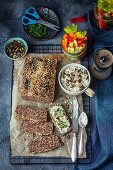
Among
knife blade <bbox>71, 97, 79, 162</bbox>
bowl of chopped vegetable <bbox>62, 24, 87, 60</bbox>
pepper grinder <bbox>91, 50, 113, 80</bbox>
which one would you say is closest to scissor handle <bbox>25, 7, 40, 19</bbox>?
bowl of chopped vegetable <bbox>62, 24, 87, 60</bbox>

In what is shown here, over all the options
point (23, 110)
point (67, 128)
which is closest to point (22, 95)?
point (23, 110)

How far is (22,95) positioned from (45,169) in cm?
165

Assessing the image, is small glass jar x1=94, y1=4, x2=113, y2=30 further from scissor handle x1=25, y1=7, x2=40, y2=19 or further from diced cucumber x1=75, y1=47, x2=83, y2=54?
scissor handle x1=25, y1=7, x2=40, y2=19

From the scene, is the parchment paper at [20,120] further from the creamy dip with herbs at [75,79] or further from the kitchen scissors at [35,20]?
the kitchen scissors at [35,20]

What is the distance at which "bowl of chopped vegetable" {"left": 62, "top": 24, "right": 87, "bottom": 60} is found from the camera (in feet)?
16.9

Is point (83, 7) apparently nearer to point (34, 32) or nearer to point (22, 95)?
point (34, 32)

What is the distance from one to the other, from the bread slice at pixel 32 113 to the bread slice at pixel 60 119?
18 cm

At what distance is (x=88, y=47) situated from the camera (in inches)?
229

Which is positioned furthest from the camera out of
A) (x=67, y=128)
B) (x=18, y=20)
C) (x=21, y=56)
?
(x=18, y=20)

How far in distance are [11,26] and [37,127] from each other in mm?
2445

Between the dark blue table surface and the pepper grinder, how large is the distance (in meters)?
0.52

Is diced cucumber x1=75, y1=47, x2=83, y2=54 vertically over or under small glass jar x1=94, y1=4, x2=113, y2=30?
under

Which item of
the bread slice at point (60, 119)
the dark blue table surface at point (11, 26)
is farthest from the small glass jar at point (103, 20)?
the bread slice at point (60, 119)

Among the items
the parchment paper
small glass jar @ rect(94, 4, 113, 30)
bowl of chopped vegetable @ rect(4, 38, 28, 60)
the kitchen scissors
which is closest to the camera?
the parchment paper
